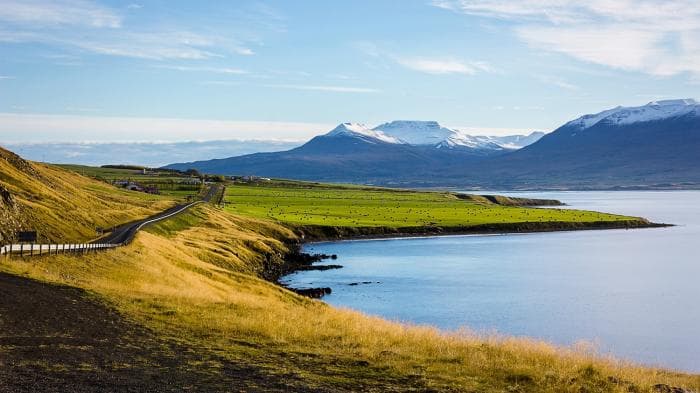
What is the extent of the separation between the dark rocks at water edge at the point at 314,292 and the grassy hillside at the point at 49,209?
25089 millimetres

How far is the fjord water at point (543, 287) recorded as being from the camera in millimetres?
61188

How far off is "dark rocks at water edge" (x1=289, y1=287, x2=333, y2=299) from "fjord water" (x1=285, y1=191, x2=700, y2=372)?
130 cm

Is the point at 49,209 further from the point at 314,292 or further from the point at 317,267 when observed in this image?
the point at 317,267

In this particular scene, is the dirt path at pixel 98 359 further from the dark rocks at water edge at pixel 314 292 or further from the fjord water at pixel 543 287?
the dark rocks at water edge at pixel 314 292

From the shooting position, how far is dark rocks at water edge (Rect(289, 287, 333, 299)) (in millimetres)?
80525

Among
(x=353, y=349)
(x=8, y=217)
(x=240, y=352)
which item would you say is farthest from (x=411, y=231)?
(x=240, y=352)

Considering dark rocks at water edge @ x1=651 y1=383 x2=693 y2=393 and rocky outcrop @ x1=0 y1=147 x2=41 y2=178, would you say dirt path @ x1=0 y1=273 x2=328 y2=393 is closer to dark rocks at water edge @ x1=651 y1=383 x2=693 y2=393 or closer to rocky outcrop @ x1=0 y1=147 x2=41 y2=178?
dark rocks at water edge @ x1=651 y1=383 x2=693 y2=393

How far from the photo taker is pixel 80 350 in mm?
25750

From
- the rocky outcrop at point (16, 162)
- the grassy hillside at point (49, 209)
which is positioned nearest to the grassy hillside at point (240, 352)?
the grassy hillside at point (49, 209)

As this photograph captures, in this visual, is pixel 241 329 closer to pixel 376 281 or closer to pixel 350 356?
pixel 350 356

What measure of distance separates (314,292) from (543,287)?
2824 centimetres

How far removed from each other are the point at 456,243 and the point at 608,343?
92.4 meters

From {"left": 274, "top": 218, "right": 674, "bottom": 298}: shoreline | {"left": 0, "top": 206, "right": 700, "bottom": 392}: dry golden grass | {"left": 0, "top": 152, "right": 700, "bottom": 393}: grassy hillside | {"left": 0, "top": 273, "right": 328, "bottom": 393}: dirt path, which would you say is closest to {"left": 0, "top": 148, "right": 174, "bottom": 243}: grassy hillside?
{"left": 0, "top": 206, "right": 700, "bottom": 392}: dry golden grass

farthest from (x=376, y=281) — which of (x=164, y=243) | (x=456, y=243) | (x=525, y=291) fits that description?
(x=456, y=243)
